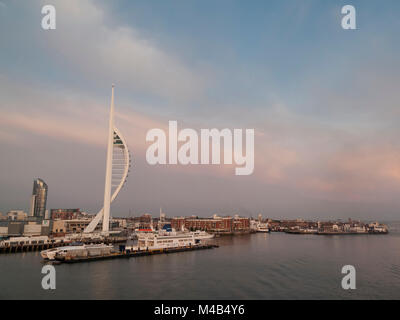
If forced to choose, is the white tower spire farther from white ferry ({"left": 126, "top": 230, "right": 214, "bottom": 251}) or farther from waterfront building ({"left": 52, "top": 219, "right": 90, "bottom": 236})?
waterfront building ({"left": 52, "top": 219, "right": 90, "bottom": 236})

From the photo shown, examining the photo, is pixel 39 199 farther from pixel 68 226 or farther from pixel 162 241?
pixel 162 241

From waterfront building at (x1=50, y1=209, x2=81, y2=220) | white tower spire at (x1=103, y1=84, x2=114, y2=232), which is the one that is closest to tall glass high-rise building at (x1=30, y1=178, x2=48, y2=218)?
waterfront building at (x1=50, y1=209, x2=81, y2=220)

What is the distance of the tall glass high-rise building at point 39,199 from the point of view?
52375 millimetres

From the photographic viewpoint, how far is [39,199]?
53031mm

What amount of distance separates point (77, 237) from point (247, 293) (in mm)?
19216

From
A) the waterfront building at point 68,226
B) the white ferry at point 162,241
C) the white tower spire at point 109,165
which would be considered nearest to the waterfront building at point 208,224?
the waterfront building at point 68,226

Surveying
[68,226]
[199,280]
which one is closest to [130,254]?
[199,280]

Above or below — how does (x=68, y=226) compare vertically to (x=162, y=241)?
below

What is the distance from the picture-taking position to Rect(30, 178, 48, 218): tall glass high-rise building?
52375 mm

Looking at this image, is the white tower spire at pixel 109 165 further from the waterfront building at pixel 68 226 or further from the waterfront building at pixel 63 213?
the waterfront building at pixel 63 213
